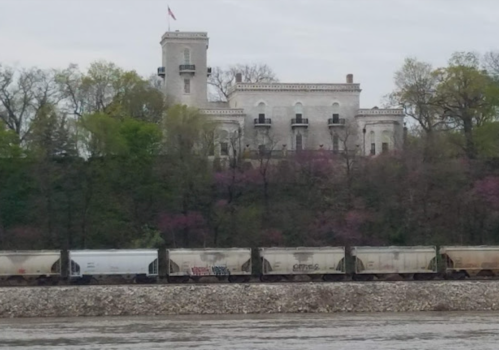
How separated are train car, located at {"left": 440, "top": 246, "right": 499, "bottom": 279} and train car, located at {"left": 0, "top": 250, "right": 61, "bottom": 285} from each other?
75.1ft

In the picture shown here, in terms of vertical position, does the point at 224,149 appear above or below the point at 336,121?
below

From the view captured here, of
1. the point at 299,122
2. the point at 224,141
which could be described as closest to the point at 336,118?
the point at 299,122

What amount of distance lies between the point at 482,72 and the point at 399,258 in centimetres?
4946

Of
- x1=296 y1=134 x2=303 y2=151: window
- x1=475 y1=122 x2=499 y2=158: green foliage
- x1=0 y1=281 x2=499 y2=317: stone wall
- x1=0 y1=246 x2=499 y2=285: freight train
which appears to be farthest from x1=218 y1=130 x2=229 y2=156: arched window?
x1=0 y1=281 x2=499 y2=317: stone wall

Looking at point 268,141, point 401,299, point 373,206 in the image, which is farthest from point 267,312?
point 268,141

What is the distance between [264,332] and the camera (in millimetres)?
51656

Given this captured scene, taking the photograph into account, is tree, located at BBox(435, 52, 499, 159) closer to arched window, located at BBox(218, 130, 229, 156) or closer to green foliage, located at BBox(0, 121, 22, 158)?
arched window, located at BBox(218, 130, 229, 156)

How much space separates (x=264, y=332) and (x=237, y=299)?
38.9 feet

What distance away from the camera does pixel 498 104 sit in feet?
381

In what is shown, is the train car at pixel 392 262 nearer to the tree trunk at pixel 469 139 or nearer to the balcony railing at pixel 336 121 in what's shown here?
the tree trunk at pixel 469 139

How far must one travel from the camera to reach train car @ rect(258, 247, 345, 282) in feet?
249

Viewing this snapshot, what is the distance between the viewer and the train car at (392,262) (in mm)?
76375

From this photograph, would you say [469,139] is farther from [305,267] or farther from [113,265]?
[113,265]

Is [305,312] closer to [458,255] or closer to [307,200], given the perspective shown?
[458,255]
